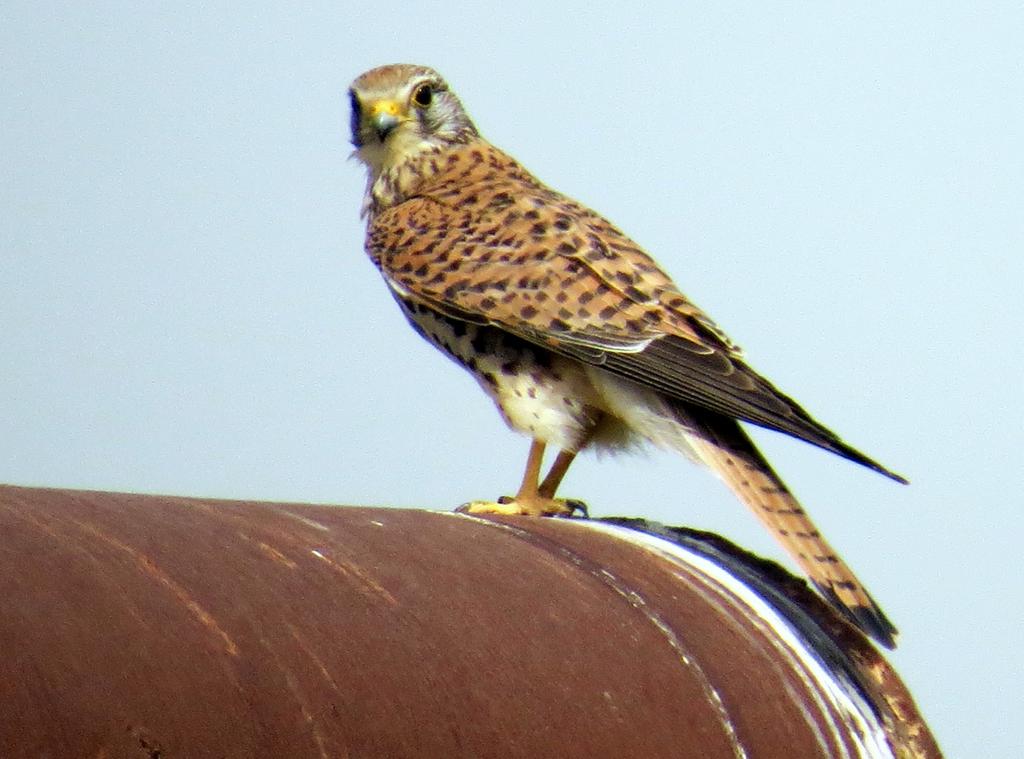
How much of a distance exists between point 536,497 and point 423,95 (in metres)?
1.69

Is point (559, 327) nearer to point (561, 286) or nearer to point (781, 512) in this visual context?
point (561, 286)

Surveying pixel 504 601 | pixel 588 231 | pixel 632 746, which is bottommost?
pixel 632 746

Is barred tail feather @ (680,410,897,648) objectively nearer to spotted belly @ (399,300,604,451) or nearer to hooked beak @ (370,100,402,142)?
spotted belly @ (399,300,604,451)

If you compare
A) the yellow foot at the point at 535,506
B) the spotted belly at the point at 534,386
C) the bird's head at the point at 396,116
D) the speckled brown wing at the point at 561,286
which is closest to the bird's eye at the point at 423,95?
the bird's head at the point at 396,116

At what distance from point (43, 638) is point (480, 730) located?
1.94ft

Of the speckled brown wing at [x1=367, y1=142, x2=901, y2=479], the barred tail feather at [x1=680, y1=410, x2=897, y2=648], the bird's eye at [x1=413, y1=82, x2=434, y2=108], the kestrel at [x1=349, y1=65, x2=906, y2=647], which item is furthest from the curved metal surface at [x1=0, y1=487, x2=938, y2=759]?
the bird's eye at [x1=413, y1=82, x2=434, y2=108]

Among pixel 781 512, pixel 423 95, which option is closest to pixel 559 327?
pixel 781 512

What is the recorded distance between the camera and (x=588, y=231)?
532cm

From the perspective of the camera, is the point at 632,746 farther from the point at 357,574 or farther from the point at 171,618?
the point at 171,618

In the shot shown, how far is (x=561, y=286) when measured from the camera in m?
4.98

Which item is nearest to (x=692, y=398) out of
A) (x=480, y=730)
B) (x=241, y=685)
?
(x=480, y=730)

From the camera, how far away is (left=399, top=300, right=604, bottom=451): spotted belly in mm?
4844

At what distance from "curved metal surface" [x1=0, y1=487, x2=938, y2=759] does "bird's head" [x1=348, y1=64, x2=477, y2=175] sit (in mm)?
3086

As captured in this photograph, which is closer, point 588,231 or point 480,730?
point 480,730
